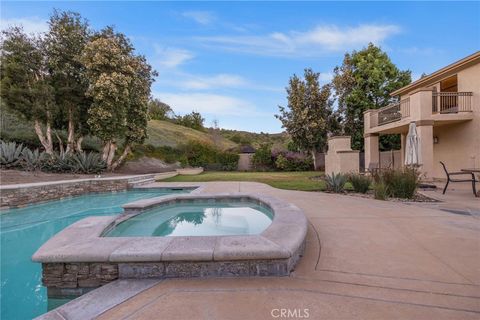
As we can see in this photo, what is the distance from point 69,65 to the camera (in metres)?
13.7

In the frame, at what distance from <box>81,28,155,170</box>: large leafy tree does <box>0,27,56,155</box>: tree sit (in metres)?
2.02

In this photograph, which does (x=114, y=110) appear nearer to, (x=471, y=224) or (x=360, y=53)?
(x=471, y=224)

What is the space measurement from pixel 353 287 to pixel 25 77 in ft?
54.1

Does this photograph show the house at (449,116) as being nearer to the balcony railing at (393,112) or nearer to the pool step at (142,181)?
the balcony railing at (393,112)

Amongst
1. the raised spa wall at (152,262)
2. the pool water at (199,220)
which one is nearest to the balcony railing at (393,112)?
the pool water at (199,220)

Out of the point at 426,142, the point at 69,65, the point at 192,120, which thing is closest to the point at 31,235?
the point at 69,65

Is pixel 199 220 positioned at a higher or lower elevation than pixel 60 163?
lower

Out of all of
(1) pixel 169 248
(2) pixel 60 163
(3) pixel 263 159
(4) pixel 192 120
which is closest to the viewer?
(1) pixel 169 248

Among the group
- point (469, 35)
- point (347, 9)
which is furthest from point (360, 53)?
point (347, 9)

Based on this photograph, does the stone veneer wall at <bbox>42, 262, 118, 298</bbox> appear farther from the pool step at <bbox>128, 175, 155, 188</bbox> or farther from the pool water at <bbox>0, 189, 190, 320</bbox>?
the pool step at <bbox>128, 175, 155, 188</bbox>

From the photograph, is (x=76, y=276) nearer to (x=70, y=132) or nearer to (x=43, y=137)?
(x=70, y=132)

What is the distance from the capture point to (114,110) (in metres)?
13.8

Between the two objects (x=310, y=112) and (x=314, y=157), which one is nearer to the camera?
(x=310, y=112)

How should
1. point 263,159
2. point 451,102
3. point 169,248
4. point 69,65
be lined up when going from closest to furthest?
1. point 169,248
2. point 451,102
3. point 69,65
4. point 263,159
